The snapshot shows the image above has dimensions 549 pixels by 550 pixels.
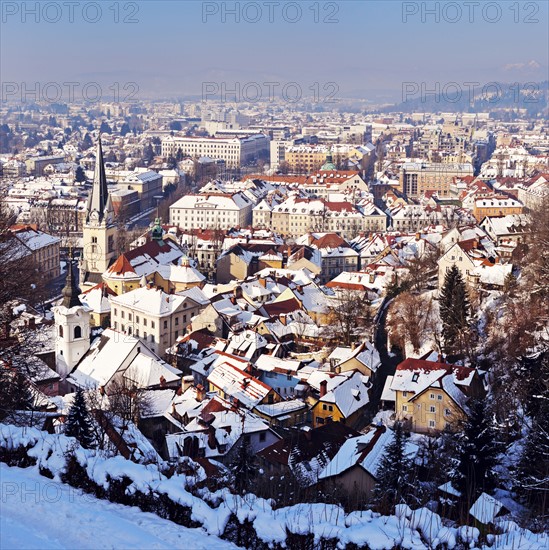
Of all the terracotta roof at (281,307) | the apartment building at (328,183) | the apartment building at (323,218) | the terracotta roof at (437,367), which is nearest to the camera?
the terracotta roof at (437,367)

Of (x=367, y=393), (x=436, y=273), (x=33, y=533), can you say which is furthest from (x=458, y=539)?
(x=436, y=273)

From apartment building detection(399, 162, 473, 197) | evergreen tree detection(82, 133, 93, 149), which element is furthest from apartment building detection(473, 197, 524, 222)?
evergreen tree detection(82, 133, 93, 149)

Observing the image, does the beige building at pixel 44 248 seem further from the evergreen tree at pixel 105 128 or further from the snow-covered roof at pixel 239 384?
the evergreen tree at pixel 105 128

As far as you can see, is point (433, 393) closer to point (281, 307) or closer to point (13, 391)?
point (13, 391)

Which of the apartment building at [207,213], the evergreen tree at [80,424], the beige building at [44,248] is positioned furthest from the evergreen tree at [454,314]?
the apartment building at [207,213]

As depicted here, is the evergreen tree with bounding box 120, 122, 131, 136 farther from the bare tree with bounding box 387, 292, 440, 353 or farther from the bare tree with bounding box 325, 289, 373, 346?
the bare tree with bounding box 387, 292, 440, 353

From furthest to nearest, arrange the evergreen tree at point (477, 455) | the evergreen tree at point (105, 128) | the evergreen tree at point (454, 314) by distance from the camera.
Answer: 1. the evergreen tree at point (105, 128)
2. the evergreen tree at point (454, 314)
3. the evergreen tree at point (477, 455)
